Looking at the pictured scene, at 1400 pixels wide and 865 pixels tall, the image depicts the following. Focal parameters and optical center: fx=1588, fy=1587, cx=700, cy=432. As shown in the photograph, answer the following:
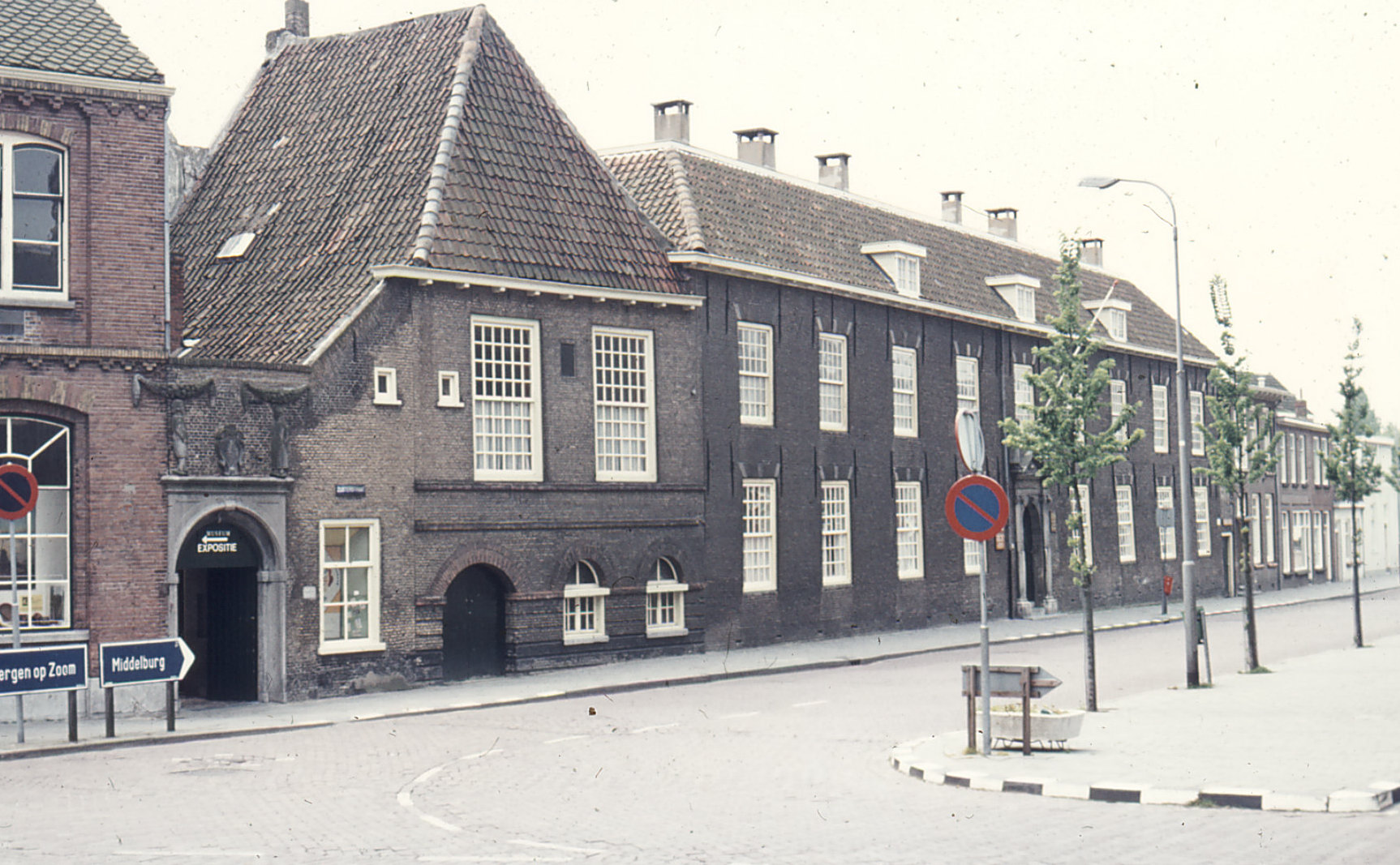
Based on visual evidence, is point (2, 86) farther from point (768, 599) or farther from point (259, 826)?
point (768, 599)

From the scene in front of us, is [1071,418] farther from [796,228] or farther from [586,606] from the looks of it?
[796,228]

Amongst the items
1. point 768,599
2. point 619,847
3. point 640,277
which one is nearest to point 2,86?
point 640,277

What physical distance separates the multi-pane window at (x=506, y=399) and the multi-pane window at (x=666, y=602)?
3.60m

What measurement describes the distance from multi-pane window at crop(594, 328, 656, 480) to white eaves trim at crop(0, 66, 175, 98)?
9.18m

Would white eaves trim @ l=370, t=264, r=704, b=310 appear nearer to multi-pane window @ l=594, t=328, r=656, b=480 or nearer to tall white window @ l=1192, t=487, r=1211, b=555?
multi-pane window @ l=594, t=328, r=656, b=480

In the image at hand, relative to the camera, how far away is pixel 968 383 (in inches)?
1620

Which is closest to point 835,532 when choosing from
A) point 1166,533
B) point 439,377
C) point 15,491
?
point 439,377

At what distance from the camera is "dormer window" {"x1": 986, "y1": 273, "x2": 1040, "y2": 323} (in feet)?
144

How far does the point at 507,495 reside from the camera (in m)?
26.9

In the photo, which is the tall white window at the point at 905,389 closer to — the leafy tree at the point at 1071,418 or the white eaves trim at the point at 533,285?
the white eaves trim at the point at 533,285

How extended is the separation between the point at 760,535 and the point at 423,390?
380 inches

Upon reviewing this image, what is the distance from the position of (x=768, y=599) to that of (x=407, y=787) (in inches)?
740

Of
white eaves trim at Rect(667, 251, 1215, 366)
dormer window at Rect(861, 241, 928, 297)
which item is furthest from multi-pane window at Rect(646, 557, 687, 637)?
dormer window at Rect(861, 241, 928, 297)

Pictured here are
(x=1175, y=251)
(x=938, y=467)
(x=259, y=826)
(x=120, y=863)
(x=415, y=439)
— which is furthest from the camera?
(x=938, y=467)
